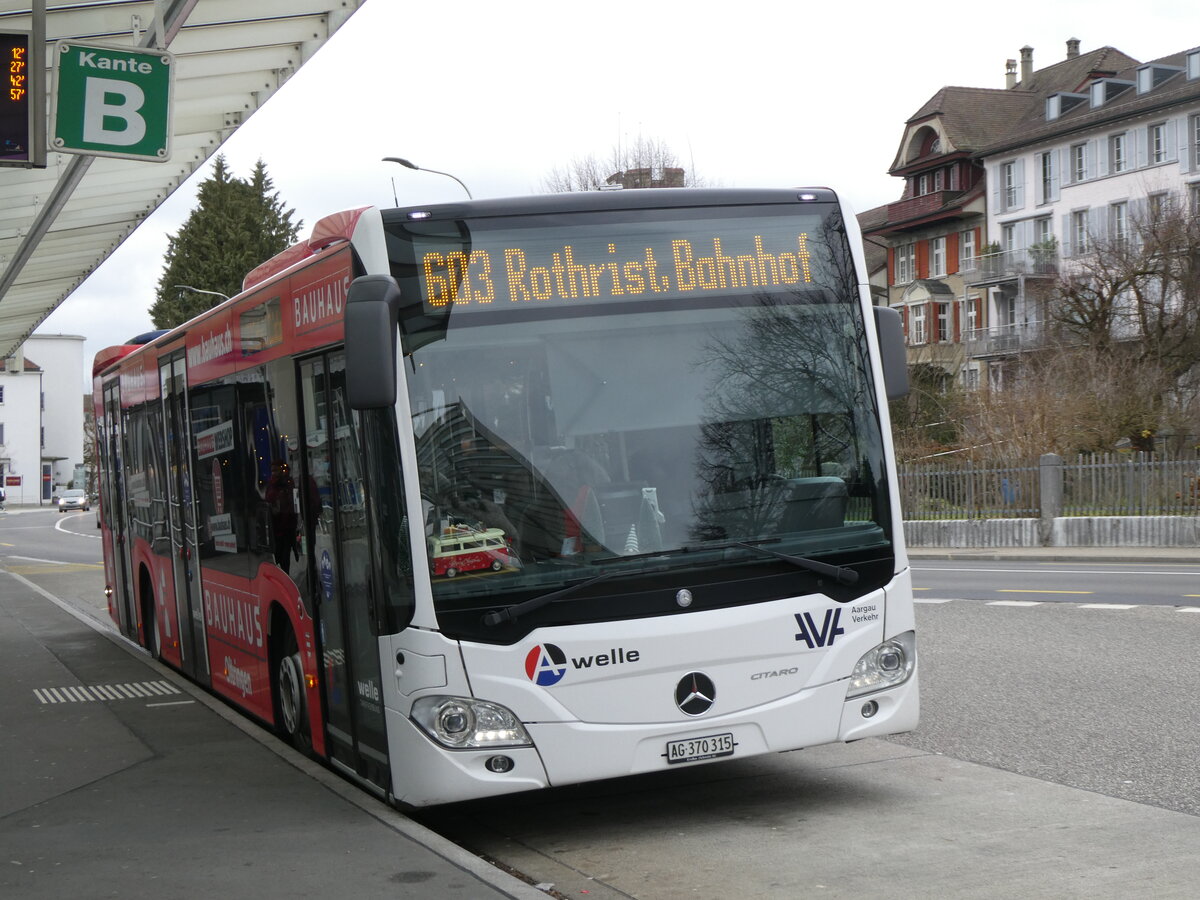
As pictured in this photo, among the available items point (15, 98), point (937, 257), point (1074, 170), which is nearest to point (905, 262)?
point (937, 257)

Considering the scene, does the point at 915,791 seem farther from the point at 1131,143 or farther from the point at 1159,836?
the point at 1131,143

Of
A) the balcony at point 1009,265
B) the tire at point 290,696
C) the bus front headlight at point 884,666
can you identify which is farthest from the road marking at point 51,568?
the balcony at point 1009,265

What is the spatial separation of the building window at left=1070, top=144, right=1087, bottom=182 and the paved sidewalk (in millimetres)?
56741

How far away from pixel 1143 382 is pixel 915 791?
2880 centimetres

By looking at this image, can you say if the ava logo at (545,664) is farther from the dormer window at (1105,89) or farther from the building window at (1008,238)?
the building window at (1008,238)

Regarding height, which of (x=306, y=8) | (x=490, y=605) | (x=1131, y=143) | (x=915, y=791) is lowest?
(x=915, y=791)

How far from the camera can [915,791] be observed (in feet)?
25.6

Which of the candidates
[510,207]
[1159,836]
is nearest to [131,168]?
[510,207]

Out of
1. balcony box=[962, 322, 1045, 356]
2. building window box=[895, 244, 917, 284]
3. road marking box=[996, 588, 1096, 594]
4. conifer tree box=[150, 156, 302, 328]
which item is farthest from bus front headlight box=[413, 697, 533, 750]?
conifer tree box=[150, 156, 302, 328]

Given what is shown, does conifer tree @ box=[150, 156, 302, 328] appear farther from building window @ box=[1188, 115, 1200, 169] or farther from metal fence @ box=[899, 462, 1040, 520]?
metal fence @ box=[899, 462, 1040, 520]

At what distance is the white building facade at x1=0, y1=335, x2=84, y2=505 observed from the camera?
123750 mm

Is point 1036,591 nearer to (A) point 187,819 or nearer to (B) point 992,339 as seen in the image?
(A) point 187,819

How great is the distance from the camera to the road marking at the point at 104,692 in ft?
38.9

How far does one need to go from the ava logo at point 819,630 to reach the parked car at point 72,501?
103m
